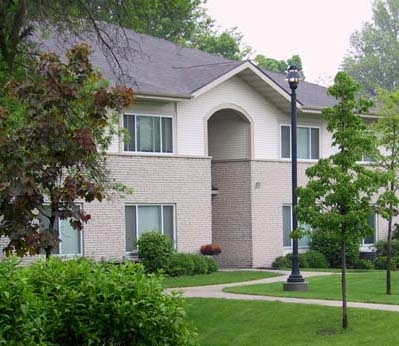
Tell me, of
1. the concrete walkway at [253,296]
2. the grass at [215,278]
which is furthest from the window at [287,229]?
the concrete walkway at [253,296]

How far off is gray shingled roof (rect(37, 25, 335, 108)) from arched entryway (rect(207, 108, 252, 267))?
1.83m

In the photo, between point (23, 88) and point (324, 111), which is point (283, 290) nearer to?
point (324, 111)

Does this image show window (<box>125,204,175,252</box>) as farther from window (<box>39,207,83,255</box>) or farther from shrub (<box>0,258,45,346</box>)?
shrub (<box>0,258,45,346</box>)

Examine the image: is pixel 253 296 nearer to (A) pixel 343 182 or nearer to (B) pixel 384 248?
(A) pixel 343 182

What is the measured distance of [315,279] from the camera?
2498cm

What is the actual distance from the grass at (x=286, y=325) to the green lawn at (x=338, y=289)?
1963 mm

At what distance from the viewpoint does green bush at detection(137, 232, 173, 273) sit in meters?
27.2

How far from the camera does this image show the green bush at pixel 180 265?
27.5m

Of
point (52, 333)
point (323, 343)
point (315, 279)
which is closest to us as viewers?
point (52, 333)

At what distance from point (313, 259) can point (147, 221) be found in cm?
678

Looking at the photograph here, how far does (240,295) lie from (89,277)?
12396 mm

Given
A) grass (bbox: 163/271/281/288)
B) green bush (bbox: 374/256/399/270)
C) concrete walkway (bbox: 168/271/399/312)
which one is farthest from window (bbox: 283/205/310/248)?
concrete walkway (bbox: 168/271/399/312)

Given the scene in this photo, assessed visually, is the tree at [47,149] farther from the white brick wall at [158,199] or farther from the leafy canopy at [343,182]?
the white brick wall at [158,199]

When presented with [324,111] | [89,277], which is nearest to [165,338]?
[89,277]
